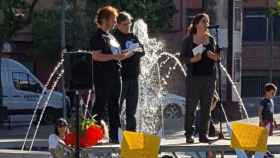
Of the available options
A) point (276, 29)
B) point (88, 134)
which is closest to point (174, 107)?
point (88, 134)

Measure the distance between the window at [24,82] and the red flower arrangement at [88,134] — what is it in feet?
67.4

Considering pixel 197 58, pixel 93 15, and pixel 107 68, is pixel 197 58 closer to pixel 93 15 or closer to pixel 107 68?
Result: pixel 107 68

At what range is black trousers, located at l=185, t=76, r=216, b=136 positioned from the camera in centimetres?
1148

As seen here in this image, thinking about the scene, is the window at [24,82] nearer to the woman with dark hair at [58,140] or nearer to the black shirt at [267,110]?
the black shirt at [267,110]

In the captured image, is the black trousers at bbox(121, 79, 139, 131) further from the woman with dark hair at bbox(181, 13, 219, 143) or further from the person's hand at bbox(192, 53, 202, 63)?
the person's hand at bbox(192, 53, 202, 63)

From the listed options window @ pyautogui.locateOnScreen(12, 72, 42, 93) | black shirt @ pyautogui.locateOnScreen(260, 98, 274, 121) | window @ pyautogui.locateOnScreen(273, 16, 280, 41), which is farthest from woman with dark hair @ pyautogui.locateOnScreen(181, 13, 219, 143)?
window @ pyautogui.locateOnScreen(273, 16, 280, 41)

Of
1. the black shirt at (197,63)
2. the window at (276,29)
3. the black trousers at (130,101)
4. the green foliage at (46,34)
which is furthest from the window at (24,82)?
the window at (276,29)

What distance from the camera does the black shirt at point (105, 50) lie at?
37.3 feet

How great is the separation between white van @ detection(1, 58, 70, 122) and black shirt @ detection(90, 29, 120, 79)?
64.5ft

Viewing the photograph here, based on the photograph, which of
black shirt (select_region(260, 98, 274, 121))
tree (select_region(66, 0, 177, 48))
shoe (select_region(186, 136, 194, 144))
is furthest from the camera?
tree (select_region(66, 0, 177, 48))

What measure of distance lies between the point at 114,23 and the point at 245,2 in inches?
1525

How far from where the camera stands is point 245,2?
49.5 m

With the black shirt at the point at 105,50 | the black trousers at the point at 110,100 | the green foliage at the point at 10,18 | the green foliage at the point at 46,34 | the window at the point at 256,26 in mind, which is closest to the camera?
the black shirt at the point at 105,50

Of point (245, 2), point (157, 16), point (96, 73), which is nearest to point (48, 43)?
point (157, 16)
